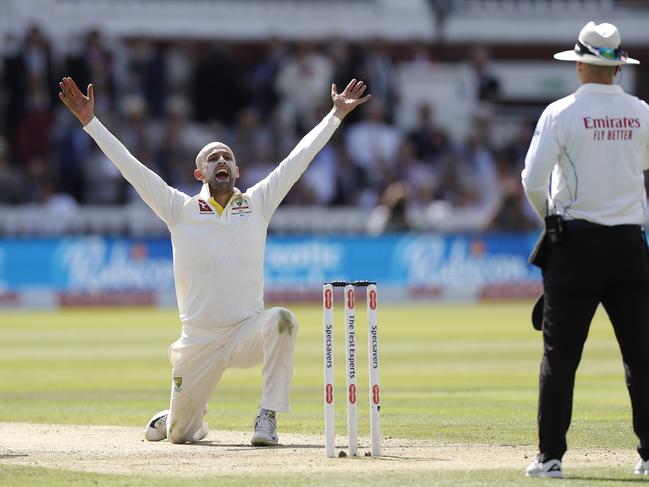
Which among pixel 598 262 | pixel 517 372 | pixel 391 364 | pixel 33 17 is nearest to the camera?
pixel 598 262

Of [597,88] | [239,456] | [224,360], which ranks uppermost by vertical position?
[597,88]

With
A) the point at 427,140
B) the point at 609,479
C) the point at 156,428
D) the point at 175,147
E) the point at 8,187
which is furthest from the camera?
the point at 427,140

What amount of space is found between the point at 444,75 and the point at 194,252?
20093mm

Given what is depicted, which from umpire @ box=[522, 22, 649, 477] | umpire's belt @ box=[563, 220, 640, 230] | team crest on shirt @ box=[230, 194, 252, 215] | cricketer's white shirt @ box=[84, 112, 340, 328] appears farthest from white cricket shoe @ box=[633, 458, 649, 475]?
team crest on shirt @ box=[230, 194, 252, 215]

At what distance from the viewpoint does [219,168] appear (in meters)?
8.78

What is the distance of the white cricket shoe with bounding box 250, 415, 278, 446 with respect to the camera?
8.46 m

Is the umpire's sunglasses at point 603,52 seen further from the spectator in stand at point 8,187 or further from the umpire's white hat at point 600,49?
the spectator in stand at point 8,187

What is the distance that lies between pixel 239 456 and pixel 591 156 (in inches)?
94.6

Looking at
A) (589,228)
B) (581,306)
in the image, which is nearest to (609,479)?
(581,306)

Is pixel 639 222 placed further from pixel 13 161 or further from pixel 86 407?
pixel 13 161

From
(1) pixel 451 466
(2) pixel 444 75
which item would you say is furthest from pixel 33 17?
(1) pixel 451 466

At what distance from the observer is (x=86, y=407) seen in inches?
433

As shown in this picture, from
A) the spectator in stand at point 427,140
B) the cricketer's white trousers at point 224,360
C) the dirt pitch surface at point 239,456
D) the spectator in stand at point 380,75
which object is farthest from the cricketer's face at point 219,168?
the spectator in stand at point 427,140

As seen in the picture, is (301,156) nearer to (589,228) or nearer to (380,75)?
(589,228)
